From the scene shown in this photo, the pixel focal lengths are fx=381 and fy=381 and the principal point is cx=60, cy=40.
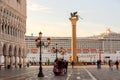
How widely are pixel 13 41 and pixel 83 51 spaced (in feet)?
363

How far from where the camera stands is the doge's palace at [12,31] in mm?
63197

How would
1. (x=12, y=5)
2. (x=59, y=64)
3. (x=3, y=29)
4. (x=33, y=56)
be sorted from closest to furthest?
(x=59, y=64) → (x=3, y=29) → (x=12, y=5) → (x=33, y=56)

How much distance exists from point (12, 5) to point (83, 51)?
368 feet

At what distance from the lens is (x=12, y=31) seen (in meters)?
70.5

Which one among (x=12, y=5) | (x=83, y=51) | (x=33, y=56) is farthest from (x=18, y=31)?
(x=83, y=51)

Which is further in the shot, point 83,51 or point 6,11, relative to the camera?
point 83,51

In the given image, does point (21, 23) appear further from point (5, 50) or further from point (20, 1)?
point (5, 50)

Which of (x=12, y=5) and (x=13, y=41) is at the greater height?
(x=12, y=5)

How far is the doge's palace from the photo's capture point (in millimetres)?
63197

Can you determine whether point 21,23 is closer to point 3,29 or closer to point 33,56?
point 3,29

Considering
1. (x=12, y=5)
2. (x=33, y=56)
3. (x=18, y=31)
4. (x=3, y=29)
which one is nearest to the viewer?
(x=3, y=29)

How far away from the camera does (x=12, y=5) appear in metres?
70.0

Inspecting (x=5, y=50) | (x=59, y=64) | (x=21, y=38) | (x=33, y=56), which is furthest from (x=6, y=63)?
(x=33, y=56)

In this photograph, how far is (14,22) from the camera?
71812mm
